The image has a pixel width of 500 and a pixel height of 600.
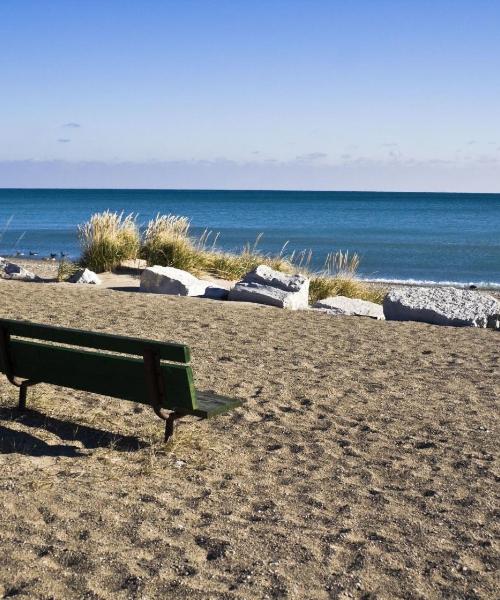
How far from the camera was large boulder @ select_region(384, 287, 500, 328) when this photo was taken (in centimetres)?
1112

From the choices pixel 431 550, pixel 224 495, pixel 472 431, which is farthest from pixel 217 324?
pixel 431 550

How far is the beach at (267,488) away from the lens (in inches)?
140

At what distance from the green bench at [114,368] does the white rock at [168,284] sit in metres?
7.01

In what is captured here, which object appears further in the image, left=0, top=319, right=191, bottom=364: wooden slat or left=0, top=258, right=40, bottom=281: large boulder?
left=0, top=258, right=40, bottom=281: large boulder

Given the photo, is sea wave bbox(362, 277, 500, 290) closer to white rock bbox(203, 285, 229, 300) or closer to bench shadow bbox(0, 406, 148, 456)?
white rock bbox(203, 285, 229, 300)

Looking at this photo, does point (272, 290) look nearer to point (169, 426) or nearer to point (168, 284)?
point (168, 284)

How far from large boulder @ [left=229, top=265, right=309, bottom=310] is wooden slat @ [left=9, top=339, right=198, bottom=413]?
6.59m

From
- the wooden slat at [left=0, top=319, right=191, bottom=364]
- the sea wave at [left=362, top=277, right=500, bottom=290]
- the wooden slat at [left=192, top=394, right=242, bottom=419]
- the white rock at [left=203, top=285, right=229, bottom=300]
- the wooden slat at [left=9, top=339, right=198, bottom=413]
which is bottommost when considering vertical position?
the sea wave at [left=362, top=277, right=500, bottom=290]

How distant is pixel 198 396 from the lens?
5238 millimetres

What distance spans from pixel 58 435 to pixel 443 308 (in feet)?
23.3

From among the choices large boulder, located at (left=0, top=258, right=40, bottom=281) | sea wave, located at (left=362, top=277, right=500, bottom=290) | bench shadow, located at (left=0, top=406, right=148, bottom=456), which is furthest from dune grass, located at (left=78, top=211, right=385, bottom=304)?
bench shadow, located at (left=0, top=406, right=148, bottom=456)

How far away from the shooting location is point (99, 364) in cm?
507

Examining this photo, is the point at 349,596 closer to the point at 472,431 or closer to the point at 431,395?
the point at 472,431

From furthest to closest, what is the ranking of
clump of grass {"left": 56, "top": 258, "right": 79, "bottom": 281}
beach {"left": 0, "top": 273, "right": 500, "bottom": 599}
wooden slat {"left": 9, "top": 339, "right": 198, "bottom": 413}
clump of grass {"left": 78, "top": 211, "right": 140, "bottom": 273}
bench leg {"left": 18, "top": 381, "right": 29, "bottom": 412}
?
1. clump of grass {"left": 78, "top": 211, "right": 140, "bottom": 273}
2. clump of grass {"left": 56, "top": 258, "right": 79, "bottom": 281}
3. bench leg {"left": 18, "top": 381, "right": 29, "bottom": 412}
4. wooden slat {"left": 9, "top": 339, "right": 198, "bottom": 413}
5. beach {"left": 0, "top": 273, "right": 500, "bottom": 599}
